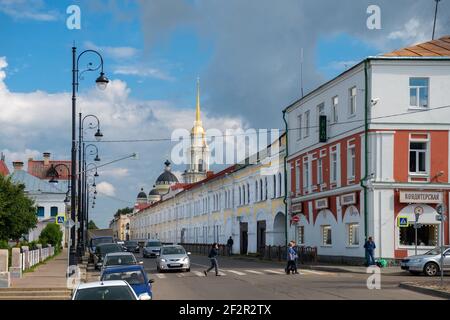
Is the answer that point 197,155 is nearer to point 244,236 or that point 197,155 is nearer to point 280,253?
point 244,236

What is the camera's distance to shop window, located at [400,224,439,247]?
39.9 metres

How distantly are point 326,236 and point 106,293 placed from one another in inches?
1339

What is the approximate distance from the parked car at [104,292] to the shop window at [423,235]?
27.7 m

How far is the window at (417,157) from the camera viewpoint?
40.5m

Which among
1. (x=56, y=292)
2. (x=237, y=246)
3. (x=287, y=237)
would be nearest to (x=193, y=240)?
(x=237, y=246)

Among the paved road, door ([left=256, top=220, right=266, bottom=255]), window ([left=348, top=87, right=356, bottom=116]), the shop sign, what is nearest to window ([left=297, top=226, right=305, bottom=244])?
door ([left=256, top=220, right=266, bottom=255])

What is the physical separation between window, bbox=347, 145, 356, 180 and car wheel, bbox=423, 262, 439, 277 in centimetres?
1062

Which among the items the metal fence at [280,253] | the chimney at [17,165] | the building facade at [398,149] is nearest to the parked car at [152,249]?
the metal fence at [280,253]

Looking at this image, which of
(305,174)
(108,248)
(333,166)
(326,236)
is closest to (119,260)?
(108,248)

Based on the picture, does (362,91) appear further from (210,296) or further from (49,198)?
(49,198)

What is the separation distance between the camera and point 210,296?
22.6 m

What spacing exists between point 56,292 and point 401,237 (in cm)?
2134

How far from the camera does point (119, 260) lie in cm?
2841

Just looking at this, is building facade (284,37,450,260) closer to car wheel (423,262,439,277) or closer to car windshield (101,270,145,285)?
car wheel (423,262,439,277)
